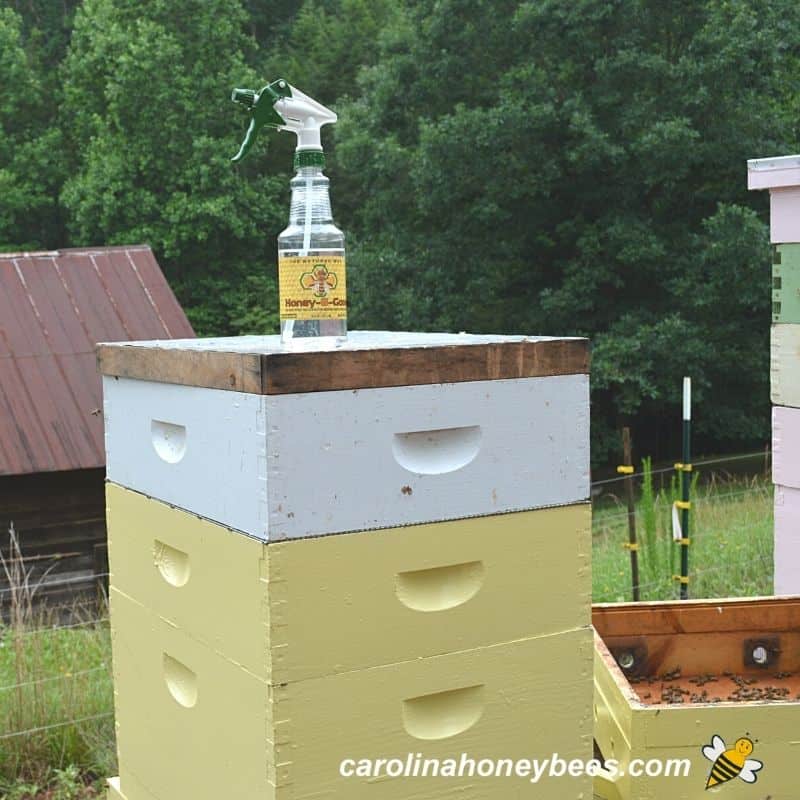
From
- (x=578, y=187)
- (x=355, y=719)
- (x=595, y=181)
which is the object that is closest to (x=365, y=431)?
(x=355, y=719)

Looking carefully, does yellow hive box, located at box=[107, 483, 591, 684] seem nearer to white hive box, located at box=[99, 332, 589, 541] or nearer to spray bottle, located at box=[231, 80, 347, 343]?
white hive box, located at box=[99, 332, 589, 541]

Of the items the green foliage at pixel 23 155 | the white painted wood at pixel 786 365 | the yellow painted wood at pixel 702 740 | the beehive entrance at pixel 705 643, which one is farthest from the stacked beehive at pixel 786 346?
the green foliage at pixel 23 155

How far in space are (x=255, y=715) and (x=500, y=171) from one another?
43.2 ft

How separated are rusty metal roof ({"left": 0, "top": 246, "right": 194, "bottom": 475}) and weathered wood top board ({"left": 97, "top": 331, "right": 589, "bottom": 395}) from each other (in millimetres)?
6151

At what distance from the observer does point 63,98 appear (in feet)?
70.4

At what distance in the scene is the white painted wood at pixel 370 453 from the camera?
5.18 feet

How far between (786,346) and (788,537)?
606 mm

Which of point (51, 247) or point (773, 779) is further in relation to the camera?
point (51, 247)

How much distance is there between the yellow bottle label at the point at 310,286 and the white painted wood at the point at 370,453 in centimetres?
27

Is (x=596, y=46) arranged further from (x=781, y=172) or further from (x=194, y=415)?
(x=194, y=415)

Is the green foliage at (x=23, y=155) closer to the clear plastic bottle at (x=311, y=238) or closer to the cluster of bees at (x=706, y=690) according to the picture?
the cluster of bees at (x=706, y=690)

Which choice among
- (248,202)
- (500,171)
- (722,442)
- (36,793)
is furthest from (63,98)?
(36,793)

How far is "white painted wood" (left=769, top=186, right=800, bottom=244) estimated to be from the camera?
327 centimetres

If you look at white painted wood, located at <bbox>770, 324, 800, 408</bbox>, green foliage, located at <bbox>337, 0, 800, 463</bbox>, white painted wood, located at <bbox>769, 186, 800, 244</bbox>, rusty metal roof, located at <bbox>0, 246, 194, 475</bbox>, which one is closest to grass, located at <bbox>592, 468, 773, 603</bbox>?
white painted wood, located at <bbox>770, 324, 800, 408</bbox>
